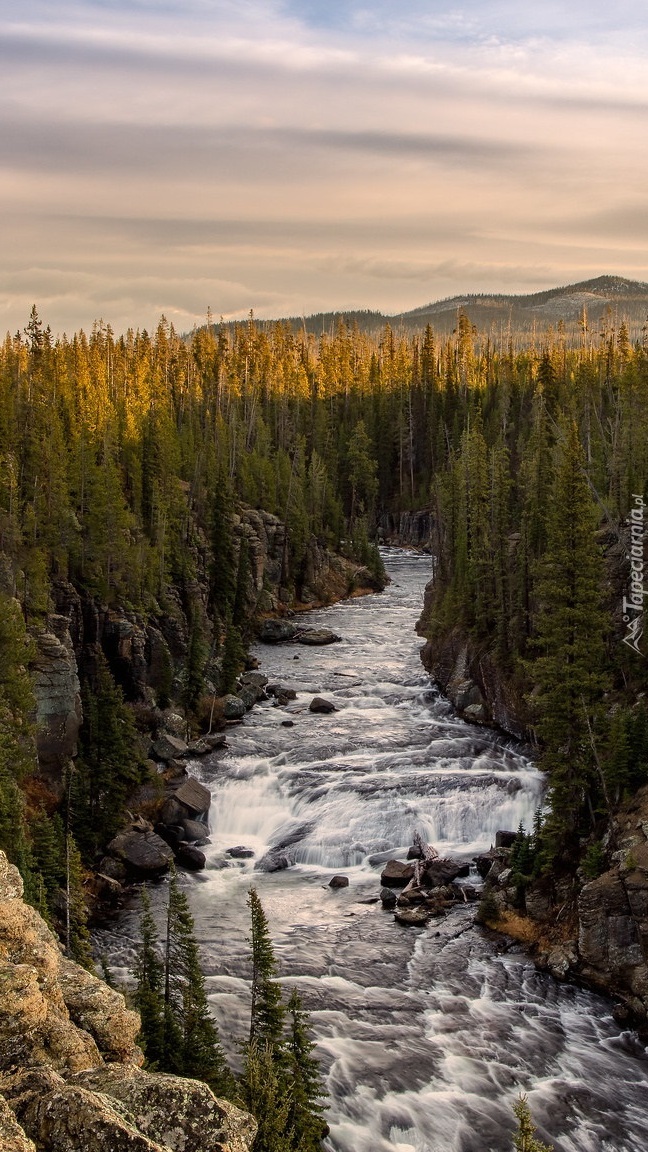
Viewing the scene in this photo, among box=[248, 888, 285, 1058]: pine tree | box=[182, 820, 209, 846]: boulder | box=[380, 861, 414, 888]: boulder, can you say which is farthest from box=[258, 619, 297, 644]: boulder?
box=[248, 888, 285, 1058]: pine tree

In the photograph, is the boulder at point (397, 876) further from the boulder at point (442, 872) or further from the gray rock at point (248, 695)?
the gray rock at point (248, 695)

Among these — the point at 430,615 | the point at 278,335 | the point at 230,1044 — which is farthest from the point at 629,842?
the point at 278,335

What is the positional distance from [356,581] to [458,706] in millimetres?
47731

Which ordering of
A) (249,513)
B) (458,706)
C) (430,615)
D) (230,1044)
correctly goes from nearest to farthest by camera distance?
(230,1044), (458,706), (430,615), (249,513)

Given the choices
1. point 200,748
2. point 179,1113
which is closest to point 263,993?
point 179,1113

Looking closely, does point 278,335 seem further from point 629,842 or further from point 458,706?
point 629,842

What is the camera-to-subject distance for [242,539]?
278ft

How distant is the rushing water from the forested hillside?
4.91 metres

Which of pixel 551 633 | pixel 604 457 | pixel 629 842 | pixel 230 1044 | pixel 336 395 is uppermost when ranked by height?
pixel 336 395

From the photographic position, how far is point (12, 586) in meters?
46.0

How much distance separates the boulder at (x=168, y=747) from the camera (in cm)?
5150

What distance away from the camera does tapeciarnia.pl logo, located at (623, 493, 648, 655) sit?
41406 mm

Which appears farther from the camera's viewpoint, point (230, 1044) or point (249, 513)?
point (249, 513)

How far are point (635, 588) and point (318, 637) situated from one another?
38788 mm
